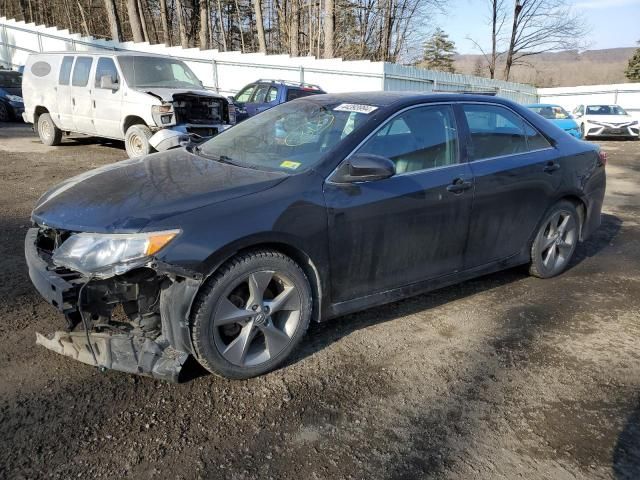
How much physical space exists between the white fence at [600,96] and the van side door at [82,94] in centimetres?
2750

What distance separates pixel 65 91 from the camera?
10234 mm

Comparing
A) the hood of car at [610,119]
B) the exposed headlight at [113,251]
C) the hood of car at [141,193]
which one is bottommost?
the hood of car at [610,119]

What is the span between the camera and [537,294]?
14.2 feet

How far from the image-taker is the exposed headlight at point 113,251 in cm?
255

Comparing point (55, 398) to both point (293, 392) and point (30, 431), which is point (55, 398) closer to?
point (30, 431)

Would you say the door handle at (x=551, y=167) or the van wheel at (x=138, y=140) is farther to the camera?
the van wheel at (x=138, y=140)

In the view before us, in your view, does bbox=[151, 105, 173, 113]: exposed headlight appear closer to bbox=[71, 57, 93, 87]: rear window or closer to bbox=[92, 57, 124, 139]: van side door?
bbox=[92, 57, 124, 139]: van side door

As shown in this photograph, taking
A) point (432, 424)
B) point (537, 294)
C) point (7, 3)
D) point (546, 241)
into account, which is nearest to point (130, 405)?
point (432, 424)

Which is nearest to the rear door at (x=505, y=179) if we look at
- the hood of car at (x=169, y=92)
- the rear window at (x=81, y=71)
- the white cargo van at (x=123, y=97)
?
the white cargo van at (x=123, y=97)

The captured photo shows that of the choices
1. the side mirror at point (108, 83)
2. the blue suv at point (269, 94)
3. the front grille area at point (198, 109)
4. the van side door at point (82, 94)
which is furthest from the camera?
the blue suv at point (269, 94)

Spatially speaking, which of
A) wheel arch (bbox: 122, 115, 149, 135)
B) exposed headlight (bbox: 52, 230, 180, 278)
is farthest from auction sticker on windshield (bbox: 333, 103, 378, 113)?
wheel arch (bbox: 122, 115, 149, 135)

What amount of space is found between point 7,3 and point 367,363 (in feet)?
173

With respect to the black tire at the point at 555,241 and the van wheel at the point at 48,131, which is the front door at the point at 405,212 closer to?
the black tire at the point at 555,241

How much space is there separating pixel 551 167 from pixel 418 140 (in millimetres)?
1463
